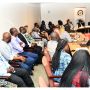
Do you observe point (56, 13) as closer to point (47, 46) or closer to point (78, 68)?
point (47, 46)

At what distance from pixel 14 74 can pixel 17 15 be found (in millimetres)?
1244

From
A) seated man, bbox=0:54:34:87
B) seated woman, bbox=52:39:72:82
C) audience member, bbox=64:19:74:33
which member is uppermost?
audience member, bbox=64:19:74:33

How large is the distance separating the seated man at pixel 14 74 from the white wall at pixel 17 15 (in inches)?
22.5

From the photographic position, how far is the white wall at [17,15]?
2.56 metres

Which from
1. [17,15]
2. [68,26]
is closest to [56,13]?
[68,26]

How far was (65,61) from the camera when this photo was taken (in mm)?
1708

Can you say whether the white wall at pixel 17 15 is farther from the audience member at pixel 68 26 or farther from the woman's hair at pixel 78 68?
the woman's hair at pixel 78 68

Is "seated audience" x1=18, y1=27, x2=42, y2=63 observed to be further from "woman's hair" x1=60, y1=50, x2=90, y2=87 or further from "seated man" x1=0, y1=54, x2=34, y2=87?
"woman's hair" x1=60, y1=50, x2=90, y2=87

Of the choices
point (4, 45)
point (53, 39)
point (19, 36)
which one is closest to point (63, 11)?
point (53, 39)

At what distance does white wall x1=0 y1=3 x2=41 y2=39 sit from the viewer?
256 cm

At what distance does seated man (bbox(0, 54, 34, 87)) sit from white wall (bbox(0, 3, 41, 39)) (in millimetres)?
573

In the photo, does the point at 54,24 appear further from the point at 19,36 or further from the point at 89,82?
the point at 89,82

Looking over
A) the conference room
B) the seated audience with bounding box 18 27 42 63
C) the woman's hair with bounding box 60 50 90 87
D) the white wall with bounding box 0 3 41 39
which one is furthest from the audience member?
the woman's hair with bounding box 60 50 90 87

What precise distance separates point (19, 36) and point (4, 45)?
767 millimetres
